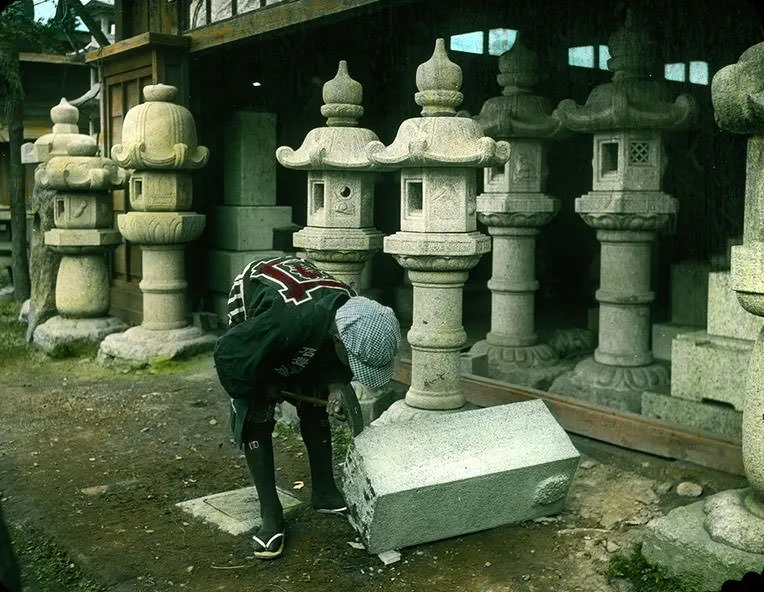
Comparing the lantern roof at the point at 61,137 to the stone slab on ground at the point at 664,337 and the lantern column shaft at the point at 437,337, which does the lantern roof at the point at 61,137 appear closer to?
the lantern column shaft at the point at 437,337

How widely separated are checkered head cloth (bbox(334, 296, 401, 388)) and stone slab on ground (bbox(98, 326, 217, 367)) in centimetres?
510

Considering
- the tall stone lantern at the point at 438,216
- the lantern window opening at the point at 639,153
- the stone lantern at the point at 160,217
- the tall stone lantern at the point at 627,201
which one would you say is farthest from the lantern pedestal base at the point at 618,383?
the stone lantern at the point at 160,217

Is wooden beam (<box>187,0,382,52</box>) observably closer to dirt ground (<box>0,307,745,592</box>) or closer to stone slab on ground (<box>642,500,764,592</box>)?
dirt ground (<box>0,307,745,592</box>)

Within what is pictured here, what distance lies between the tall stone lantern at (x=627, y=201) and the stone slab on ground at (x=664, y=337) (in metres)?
0.18

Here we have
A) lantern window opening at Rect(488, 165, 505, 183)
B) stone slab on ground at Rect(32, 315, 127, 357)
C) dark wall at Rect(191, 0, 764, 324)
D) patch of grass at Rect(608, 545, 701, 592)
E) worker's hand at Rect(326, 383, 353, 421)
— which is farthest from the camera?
stone slab on ground at Rect(32, 315, 127, 357)

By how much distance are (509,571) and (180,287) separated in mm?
5729

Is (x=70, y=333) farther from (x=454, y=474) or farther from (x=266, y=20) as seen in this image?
(x=454, y=474)

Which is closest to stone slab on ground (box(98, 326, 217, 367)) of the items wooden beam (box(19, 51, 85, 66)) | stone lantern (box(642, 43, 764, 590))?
stone lantern (box(642, 43, 764, 590))

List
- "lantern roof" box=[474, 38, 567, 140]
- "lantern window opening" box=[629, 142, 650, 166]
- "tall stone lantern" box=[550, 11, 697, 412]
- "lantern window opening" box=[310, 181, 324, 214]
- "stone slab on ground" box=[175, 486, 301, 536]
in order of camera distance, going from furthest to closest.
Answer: "lantern roof" box=[474, 38, 567, 140]
"lantern window opening" box=[310, 181, 324, 214]
"lantern window opening" box=[629, 142, 650, 166]
"tall stone lantern" box=[550, 11, 697, 412]
"stone slab on ground" box=[175, 486, 301, 536]

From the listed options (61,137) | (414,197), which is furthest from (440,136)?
(61,137)

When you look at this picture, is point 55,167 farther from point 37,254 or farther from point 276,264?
point 276,264

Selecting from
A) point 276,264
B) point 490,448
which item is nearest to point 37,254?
point 276,264

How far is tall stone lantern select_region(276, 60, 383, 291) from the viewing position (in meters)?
6.29

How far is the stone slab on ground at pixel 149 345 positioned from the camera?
884 centimetres
